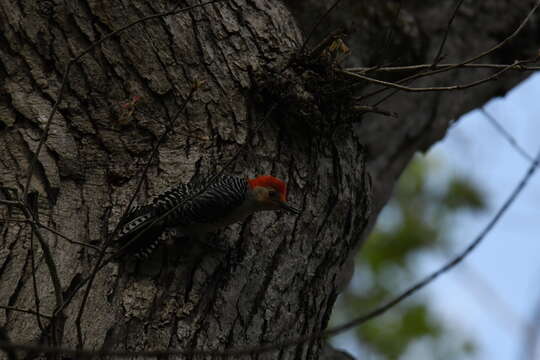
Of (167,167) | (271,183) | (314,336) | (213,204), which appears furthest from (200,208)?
(314,336)

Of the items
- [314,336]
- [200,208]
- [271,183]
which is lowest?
[314,336]

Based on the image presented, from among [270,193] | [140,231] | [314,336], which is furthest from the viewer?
[270,193]

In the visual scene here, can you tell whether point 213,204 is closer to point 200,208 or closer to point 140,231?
point 200,208

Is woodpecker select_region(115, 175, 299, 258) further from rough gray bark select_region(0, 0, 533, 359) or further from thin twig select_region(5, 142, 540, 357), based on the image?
thin twig select_region(5, 142, 540, 357)

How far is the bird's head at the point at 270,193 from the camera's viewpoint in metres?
3.12

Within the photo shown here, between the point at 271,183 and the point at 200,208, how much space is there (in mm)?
387

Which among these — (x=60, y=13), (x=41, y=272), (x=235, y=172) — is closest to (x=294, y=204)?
(x=235, y=172)

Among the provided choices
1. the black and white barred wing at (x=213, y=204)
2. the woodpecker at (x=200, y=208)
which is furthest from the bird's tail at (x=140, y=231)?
the black and white barred wing at (x=213, y=204)

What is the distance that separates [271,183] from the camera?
3166 millimetres

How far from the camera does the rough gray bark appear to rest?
9.30 feet

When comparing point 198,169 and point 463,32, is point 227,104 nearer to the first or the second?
point 198,169

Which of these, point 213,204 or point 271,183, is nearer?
point 271,183

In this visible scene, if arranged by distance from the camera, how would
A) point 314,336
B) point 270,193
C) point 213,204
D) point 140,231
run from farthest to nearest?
point 213,204
point 270,193
point 140,231
point 314,336

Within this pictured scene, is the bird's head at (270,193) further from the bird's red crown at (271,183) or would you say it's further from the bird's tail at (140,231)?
the bird's tail at (140,231)
